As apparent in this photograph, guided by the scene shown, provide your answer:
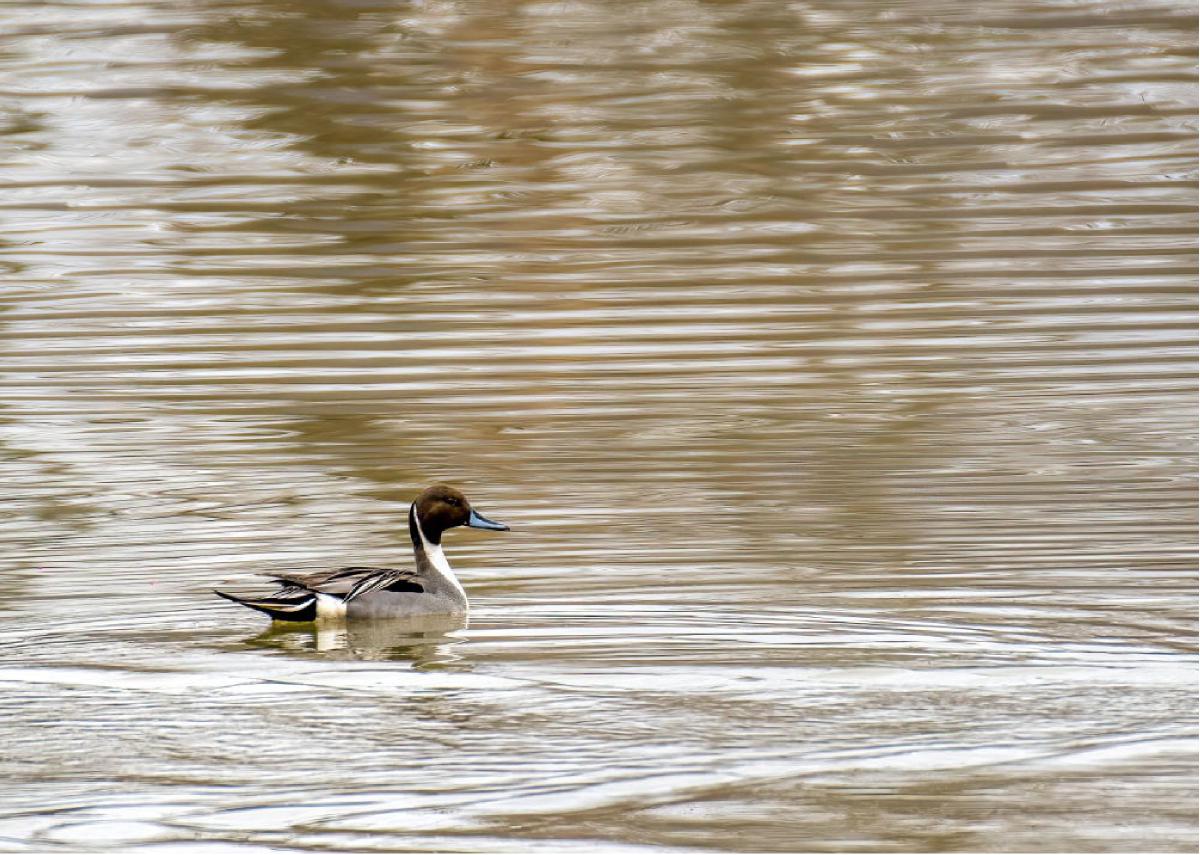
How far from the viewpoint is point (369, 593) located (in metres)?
8.55

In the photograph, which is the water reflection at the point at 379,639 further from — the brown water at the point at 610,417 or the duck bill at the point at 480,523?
the duck bill at the point at 480,523

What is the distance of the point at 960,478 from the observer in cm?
1027

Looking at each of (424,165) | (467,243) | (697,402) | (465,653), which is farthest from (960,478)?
(424,165)

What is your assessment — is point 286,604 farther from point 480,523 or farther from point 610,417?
point 610,417

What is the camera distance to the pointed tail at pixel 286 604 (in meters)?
8.27

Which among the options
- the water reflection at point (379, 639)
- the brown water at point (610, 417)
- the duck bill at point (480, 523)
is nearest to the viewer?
the brown water at point (610, 417)

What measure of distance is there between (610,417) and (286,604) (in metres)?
3.70

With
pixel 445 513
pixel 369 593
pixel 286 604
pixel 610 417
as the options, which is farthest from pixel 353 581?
pixel 610 417

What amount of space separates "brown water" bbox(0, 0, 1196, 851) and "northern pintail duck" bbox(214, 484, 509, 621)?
0.41 ft

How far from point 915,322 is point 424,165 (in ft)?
20.9

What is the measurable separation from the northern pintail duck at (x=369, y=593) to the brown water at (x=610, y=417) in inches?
4.9

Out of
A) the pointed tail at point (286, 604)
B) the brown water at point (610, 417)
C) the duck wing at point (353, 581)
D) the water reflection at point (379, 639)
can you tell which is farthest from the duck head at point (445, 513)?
the pointed tail at point (286, 604)

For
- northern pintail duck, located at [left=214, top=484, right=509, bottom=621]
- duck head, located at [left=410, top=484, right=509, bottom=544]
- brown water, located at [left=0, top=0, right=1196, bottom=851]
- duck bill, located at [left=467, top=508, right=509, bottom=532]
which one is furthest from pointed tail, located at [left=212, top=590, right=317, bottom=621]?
duck bill, located at [left=467, top=508, right=509, bottom=532]

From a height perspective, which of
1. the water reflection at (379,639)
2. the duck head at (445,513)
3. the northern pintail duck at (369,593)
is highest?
the duck head at (445,513)
